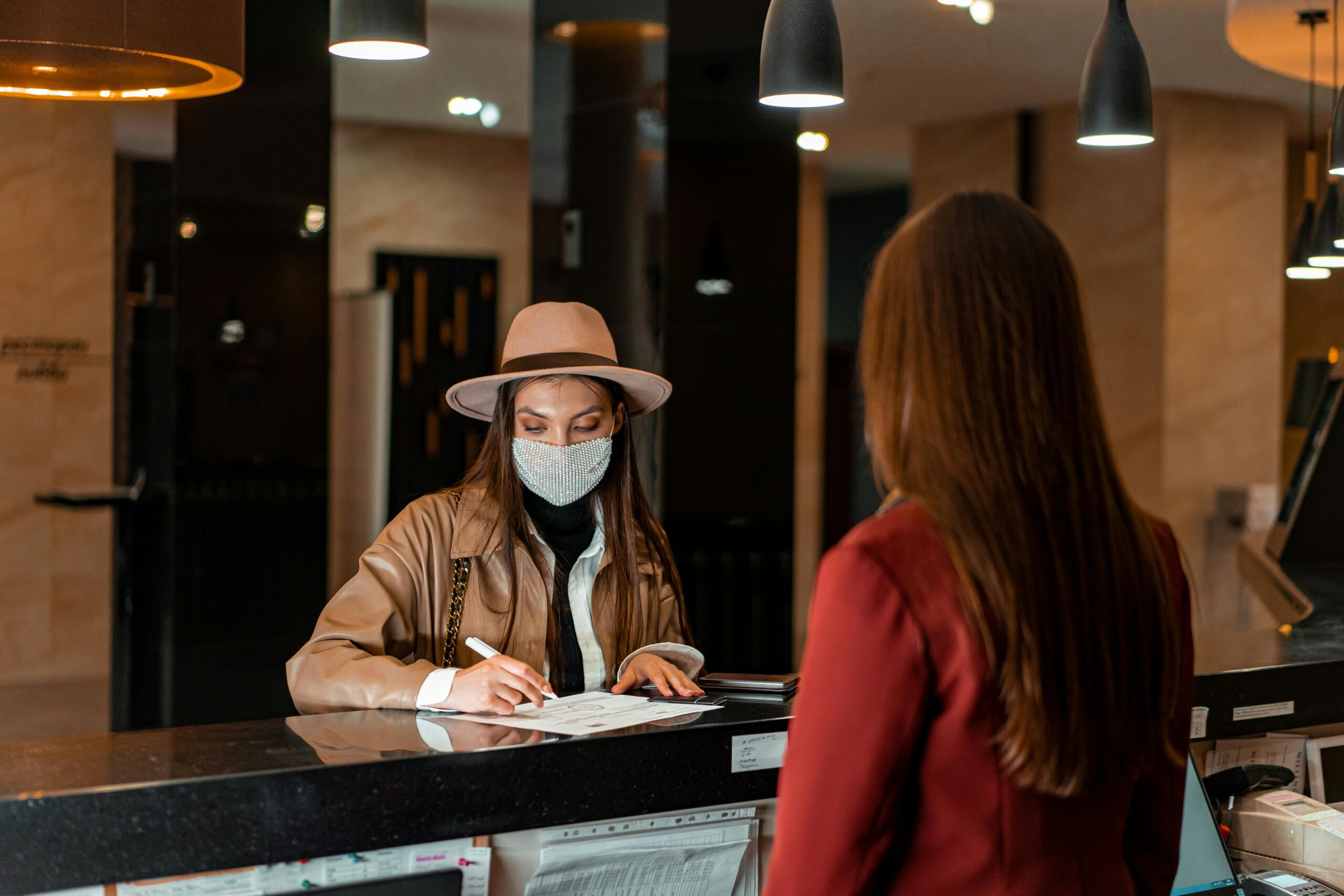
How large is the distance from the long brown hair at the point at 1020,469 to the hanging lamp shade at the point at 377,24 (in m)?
1.34

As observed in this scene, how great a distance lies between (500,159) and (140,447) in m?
4.34

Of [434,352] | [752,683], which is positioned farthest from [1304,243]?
[434,352]

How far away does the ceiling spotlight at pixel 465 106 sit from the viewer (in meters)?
9.44

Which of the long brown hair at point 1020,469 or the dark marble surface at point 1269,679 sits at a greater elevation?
the long brown hair at point 1020,469

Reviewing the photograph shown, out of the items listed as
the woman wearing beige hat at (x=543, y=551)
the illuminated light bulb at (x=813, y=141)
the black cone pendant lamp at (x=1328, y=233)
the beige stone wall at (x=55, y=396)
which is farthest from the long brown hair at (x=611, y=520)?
the beige stone wall at (x=55, y=396)

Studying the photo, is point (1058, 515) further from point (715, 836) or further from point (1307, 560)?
point (1307, 560)

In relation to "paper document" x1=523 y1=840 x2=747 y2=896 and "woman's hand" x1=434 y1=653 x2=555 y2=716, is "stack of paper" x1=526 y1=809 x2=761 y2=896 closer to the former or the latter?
"paper document" x1=523 y1=840 x2=747 y2=896

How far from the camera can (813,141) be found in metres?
8.03

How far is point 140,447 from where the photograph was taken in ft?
25.1

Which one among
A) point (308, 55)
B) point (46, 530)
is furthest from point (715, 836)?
point (46, 530)

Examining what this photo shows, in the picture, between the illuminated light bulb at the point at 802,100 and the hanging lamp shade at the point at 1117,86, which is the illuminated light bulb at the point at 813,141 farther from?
the illuminated light bulb at the point at 802,100

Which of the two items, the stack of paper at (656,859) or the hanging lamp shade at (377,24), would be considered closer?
the stack of paper at (656,859)

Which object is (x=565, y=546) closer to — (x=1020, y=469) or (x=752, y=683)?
(x=752, y=683)

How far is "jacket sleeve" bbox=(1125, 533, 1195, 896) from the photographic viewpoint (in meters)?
1.46
